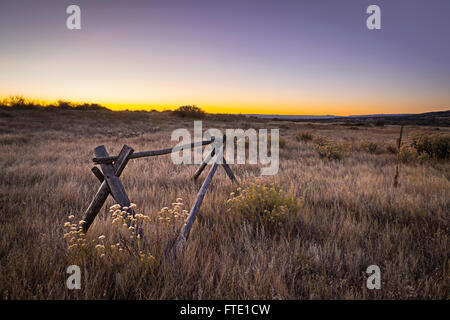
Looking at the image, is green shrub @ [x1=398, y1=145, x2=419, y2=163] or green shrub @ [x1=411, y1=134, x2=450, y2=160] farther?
green shrub @ [x1=411, y1=134, x2=450, y2=160]

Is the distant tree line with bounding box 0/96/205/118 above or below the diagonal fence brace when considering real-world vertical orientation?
above

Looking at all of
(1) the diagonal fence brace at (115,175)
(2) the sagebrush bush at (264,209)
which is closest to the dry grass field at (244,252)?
(2) the sagebrush bush at (264,209)

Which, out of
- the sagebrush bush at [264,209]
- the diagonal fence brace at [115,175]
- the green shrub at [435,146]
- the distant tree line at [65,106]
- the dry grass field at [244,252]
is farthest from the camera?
the distant tree line at [65,106]

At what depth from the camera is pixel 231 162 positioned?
835 cm

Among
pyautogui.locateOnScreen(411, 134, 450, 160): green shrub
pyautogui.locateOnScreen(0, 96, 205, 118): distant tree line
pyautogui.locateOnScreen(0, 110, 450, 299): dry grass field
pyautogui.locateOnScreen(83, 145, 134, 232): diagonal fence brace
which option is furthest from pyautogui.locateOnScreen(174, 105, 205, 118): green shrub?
pyautogui.locateOnScreen(83, 145, 134, 232): diagonal fence brace

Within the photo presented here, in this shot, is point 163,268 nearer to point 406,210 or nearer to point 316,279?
→ point 316,279

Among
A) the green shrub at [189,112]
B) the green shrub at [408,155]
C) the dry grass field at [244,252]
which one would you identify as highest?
the green shrub at [189,112]

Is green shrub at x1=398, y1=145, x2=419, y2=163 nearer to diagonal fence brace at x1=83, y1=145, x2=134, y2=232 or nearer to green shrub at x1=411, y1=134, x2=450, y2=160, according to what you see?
green shrub at x1=411, y1=134, x2=450, y2=160

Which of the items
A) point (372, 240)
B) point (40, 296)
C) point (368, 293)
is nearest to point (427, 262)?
point (372, 240)

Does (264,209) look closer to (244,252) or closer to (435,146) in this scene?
(244,252)

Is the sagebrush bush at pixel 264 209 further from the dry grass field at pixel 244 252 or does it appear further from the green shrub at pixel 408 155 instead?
the green shrub at pixel 408 155

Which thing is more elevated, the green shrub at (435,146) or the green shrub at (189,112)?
the green shrub at (189,112)

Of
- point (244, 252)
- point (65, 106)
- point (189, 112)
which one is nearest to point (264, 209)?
point (244, 252)
